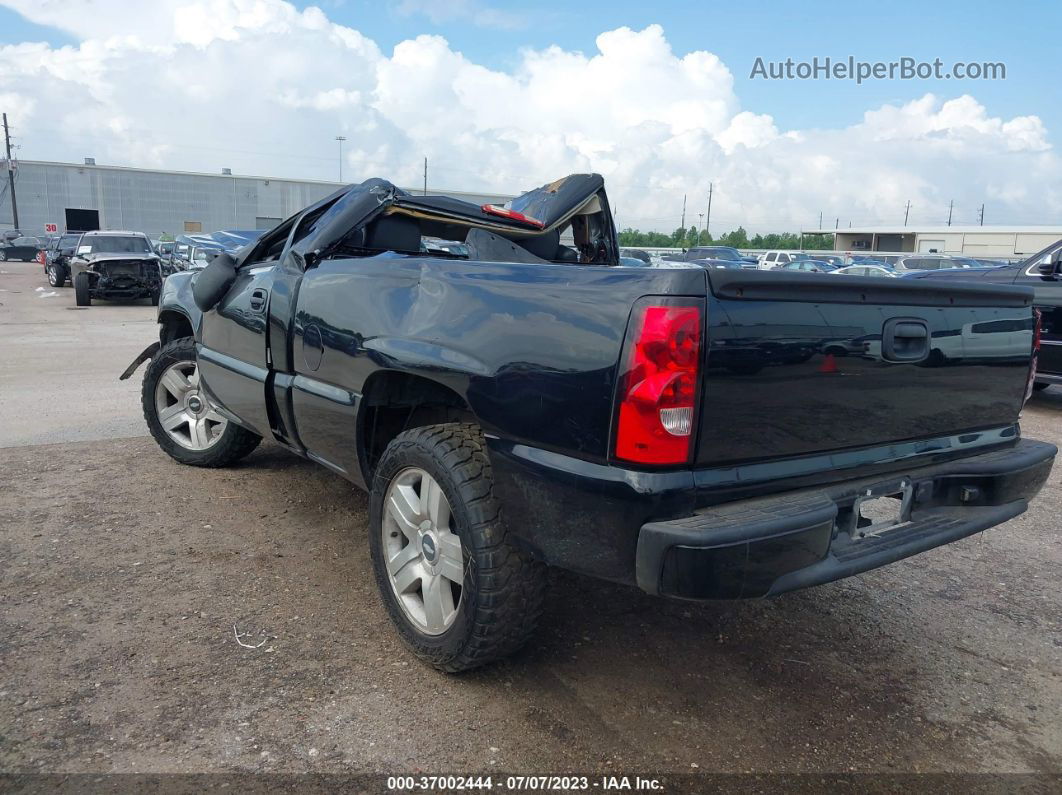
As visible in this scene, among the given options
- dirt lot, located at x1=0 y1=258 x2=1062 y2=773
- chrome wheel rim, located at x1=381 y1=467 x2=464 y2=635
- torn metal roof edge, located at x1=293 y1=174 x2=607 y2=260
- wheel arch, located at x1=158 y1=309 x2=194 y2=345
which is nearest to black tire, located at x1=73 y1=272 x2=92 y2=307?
wheel arch, located at x1=158 y1=309 x2=194 y2=345

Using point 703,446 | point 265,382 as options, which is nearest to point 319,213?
point 265,382

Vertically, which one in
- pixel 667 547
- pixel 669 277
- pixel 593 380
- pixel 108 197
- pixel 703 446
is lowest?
pixel 667 547

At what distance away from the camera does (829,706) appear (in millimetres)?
2830

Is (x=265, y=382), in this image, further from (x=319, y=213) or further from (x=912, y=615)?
(x=912, y=615)

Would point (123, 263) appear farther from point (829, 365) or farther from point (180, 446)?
point (829, 365)

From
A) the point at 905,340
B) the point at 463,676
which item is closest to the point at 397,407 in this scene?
the point at 463,676

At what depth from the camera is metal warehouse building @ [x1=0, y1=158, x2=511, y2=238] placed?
212 feet

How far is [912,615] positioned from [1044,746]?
3.09ft

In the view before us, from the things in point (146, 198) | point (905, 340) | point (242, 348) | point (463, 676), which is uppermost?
point (146, 198)

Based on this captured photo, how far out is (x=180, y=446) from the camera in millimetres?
5305

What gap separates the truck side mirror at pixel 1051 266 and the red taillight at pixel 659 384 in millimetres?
7219

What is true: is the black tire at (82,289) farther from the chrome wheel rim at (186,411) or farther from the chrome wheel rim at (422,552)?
the chrome wheel rim at (422,552)

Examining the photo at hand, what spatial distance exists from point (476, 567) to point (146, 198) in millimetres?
73254

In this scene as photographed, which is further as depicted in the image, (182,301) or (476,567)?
(182,301)
